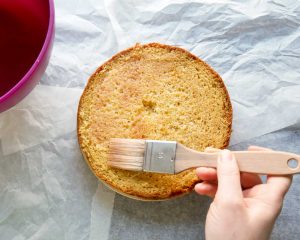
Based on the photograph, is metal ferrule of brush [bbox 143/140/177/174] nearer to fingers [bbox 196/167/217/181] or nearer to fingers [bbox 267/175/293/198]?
fingers [bbox 196/167/217/181]

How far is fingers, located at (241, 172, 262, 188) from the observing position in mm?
1421

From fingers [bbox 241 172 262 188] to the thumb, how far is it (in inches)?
6.3

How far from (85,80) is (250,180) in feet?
2.00

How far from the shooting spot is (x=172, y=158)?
1.35 metres

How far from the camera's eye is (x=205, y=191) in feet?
4.61

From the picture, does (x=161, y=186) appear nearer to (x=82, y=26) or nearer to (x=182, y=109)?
(x=182, y=109)

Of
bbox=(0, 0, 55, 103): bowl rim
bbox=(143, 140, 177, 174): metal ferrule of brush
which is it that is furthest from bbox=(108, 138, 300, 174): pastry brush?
bbox=(0, 0, 55, 103): bowl rim

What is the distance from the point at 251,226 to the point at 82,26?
839 mm

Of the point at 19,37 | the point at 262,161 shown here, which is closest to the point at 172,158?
the point at 262,161

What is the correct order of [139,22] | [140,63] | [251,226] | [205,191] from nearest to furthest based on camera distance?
[251,226], [205,191], [140,63], [139,22]

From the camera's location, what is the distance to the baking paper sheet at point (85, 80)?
60.2 inches

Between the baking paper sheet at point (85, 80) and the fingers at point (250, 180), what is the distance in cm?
18

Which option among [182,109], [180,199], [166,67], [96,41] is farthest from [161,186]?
[96,41]

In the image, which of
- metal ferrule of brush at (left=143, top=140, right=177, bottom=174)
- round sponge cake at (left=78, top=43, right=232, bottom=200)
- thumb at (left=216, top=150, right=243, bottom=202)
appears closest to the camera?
thumb at (left=216, top=150, right=243, bottom=202)
